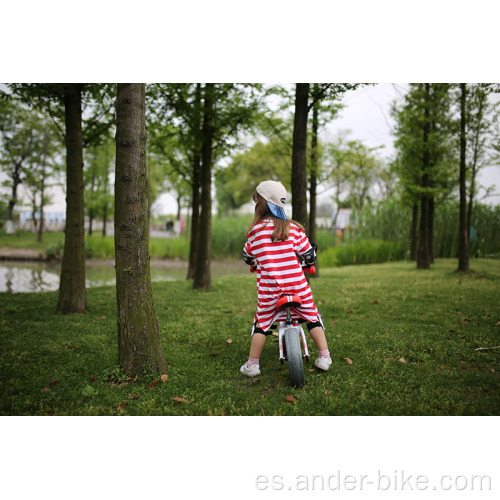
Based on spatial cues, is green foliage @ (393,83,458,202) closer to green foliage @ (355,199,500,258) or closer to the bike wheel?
green foliage @ (355,199,500,258)

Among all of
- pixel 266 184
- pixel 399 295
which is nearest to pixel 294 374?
pixel 266 184

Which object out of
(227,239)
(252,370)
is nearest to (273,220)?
(252,370)

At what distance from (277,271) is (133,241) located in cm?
121

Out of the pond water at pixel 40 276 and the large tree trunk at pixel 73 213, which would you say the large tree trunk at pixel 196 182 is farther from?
the large tree trunk at pixel 73 213

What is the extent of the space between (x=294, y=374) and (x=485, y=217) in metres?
8.04

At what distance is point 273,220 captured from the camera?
324 centimetres

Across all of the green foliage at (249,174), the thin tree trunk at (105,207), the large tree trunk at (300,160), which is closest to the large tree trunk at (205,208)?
the large tree trunk at (300,160)

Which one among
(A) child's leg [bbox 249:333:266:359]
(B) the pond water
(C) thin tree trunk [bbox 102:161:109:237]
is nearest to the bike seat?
(A) child's leg [bbox 249:333:266:359]

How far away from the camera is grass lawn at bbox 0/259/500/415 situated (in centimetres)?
275

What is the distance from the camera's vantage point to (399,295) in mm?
6785

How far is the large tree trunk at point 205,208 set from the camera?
7.53 m

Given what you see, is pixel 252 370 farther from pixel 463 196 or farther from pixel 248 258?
pixel 463 196

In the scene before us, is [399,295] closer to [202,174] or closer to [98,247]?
[202,174]

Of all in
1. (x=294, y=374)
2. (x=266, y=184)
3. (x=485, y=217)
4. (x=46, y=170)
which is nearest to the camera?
(x=294, y=374)
